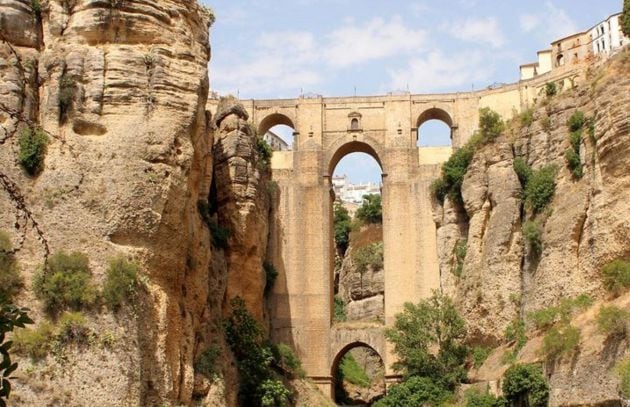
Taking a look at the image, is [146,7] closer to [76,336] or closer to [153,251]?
[153,251]

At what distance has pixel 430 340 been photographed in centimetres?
3319

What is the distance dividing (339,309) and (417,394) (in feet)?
40.0

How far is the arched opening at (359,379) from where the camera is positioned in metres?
40.7

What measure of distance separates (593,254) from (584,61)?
37.5 feet

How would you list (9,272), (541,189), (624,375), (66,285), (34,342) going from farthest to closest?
(541,189) < (624,375) < (66,285) < (9,272) < (34,342)

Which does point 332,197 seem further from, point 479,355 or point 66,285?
point 66,285

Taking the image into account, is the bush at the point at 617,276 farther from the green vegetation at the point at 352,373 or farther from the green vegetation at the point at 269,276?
the green vegetation at the point at 352,373

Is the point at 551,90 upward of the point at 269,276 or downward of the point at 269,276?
upward

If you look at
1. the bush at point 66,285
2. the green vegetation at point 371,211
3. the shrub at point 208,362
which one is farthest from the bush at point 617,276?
the green vegetation at point 371,211

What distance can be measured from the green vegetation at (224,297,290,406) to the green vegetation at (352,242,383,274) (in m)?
11.6

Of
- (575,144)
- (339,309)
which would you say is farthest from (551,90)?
(339,309)

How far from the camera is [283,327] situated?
3612 cm

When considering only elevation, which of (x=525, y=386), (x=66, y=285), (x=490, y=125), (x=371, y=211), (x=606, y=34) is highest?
(x=606, y=34)

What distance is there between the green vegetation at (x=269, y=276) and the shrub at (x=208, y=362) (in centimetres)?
834
